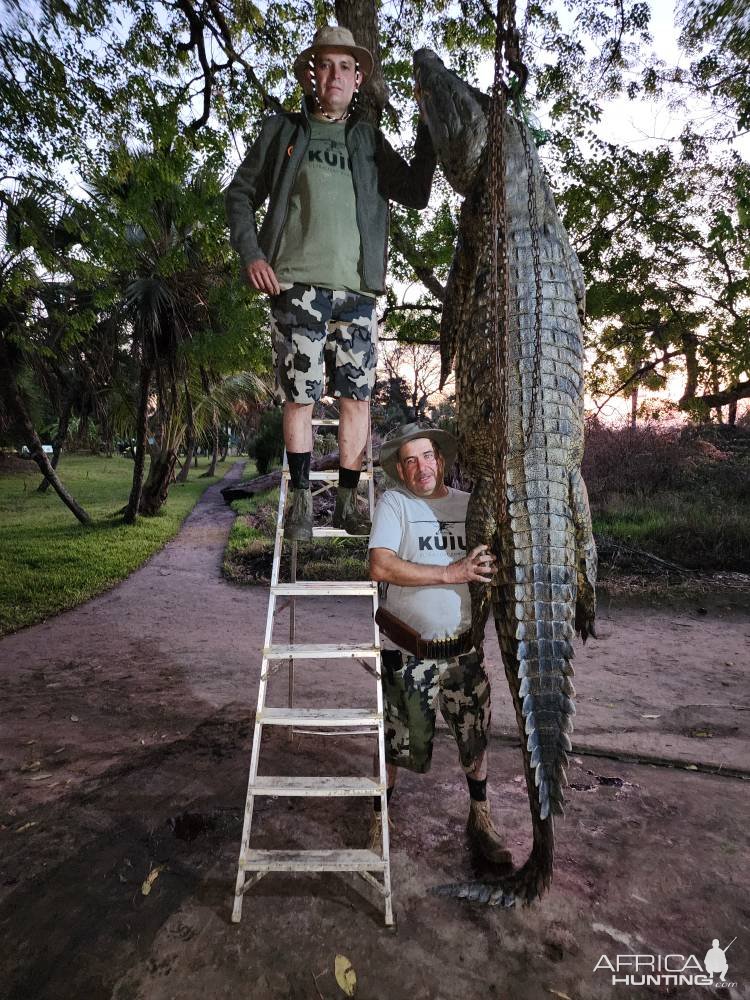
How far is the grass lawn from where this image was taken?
843 cm

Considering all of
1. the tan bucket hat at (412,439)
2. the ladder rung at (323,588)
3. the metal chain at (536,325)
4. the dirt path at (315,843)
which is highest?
the metal chain at (536,325)

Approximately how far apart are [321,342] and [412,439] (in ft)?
2.31

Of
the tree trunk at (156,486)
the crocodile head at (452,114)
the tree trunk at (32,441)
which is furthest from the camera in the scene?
the tree trunk at (156,486)

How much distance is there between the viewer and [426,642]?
285cm

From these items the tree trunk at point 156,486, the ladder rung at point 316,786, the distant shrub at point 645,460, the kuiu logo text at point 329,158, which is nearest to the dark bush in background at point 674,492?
the distant shrub at point 645,460

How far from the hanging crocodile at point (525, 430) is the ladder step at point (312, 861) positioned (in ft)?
1.48

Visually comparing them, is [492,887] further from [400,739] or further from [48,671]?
[48,671]

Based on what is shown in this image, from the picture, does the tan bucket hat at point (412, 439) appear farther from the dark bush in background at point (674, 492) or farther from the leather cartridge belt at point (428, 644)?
the dark bush in background at point (674, 492)

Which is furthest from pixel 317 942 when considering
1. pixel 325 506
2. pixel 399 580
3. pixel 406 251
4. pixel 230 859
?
pixel 325 506

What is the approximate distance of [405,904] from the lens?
2598mm

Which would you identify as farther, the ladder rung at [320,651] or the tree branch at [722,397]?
the tree branch at [722,397]

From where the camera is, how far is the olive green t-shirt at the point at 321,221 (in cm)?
287

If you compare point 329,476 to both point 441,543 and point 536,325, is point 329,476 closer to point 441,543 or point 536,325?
point 441,543

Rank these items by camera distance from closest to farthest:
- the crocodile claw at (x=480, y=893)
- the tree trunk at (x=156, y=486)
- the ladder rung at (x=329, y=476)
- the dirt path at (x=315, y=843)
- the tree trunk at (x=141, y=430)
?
the dirt path at (x=315, y=843) < the crocodile claw at (x=480, y=893) < the ladder rung at (x=329, y=476) < the tree trunk at (x=141, y=430) < the tree trunk at (x=156, y=486)
